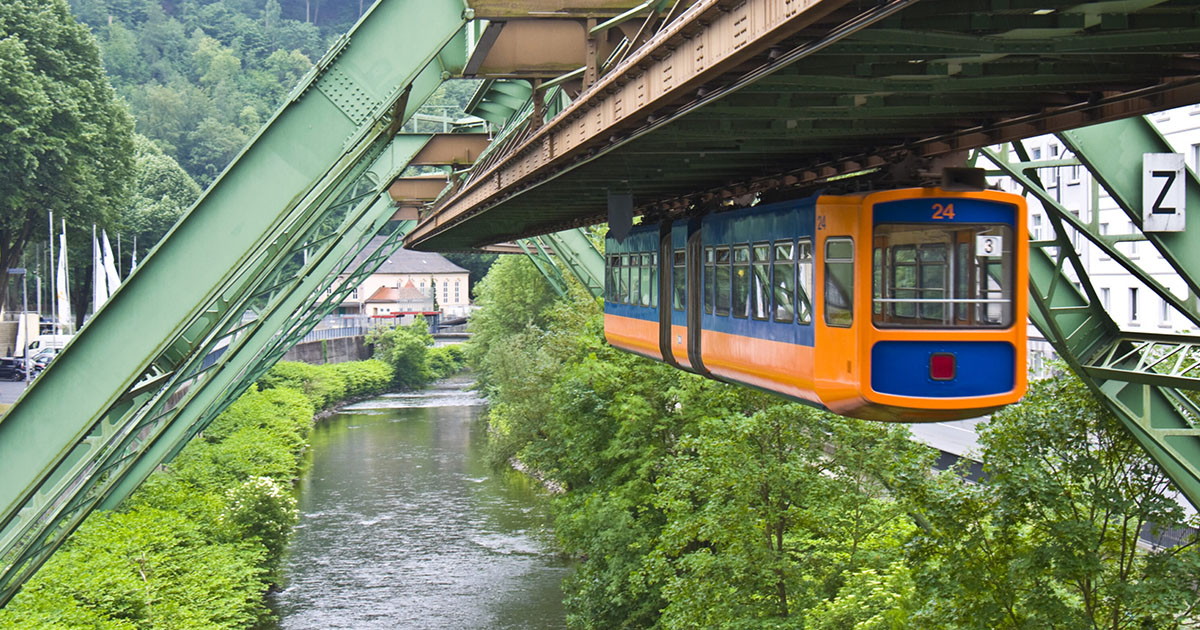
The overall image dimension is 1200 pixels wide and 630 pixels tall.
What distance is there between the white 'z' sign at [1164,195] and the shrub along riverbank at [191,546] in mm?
11808

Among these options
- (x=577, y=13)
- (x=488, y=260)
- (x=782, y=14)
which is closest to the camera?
(x=782, y=14)

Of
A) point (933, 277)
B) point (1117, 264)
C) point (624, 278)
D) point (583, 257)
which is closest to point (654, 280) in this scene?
point (624, 278)

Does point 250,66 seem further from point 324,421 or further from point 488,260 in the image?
point 324,421

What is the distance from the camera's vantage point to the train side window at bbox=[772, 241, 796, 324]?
900 centimetres

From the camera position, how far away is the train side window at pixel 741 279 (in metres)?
10.1

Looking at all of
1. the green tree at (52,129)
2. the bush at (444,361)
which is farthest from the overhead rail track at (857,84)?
the bush at (444,361)

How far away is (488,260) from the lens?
4011 inches

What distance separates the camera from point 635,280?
48.8ft

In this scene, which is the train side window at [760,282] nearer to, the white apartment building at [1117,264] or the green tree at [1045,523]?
the green tree at [1045,523]

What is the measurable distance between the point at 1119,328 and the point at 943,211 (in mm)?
3684

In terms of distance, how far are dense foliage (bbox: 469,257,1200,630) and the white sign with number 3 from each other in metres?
3.13

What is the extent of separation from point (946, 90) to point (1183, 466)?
618 cm

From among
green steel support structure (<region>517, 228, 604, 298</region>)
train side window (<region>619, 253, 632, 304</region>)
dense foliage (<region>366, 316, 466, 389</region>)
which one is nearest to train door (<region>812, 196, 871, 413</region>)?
train side window (<region>619, 253, 632, 304</region>)

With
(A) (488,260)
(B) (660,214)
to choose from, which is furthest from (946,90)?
(A) (488,260)
